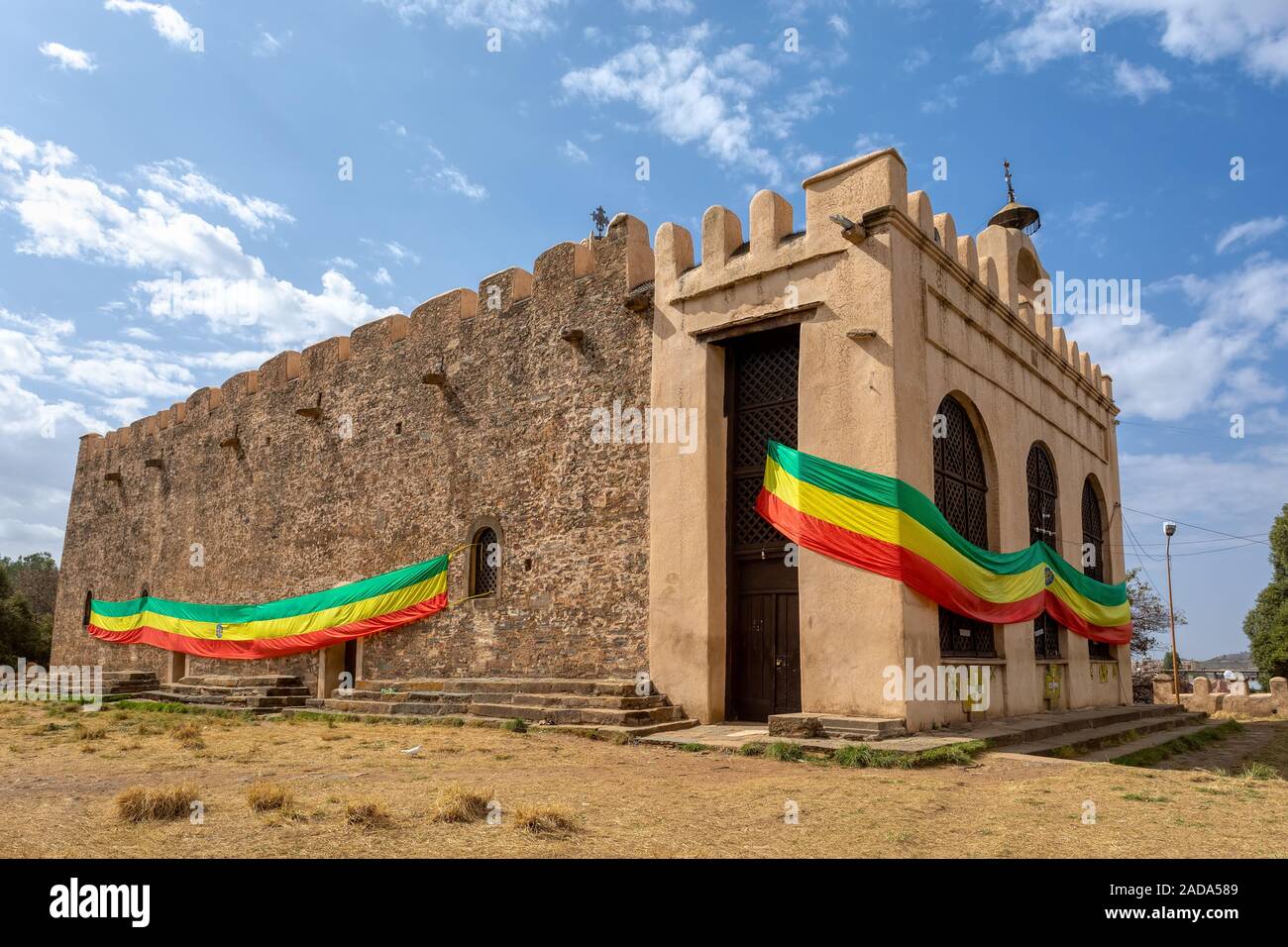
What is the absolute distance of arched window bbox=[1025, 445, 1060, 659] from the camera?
14.3 metres

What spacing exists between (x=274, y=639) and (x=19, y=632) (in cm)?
1772

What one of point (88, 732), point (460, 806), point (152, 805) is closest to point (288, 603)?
point (88, 732)

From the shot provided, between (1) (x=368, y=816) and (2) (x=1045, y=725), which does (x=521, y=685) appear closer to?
(2) (x=1045, y=725)

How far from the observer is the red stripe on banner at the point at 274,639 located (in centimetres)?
1564

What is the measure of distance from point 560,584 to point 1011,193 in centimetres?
1262

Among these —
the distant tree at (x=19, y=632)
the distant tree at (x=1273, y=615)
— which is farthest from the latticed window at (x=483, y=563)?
the distant tree at (x=1273, y=615)

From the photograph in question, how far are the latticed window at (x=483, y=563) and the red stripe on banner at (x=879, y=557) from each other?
5.17m

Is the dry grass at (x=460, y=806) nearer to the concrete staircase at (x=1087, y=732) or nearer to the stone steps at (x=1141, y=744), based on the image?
the concrete staircase at (x=1087, y=732)

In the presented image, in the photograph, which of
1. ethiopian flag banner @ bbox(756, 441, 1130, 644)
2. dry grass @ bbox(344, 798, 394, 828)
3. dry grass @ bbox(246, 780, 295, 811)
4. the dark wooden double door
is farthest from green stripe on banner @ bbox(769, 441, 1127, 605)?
dry grass @ bbox(246, 780, 295, 811)

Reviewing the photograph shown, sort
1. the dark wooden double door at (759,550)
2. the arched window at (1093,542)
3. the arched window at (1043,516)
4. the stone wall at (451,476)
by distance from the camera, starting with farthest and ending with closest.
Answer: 1. the arched window at (1093,542)
2. the arched window at (1043,516)
3. the stone wall at (451,476)
4. the dark wooden double door at (759,550)
